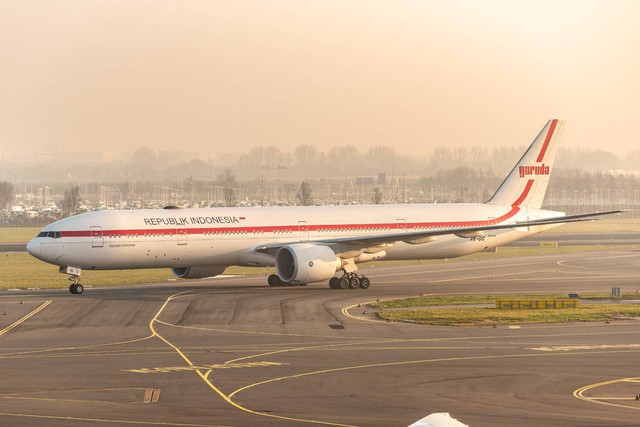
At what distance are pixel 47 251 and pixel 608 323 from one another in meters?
31.4

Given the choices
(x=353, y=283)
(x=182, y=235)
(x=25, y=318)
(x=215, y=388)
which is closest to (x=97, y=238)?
(x=182, y=235)

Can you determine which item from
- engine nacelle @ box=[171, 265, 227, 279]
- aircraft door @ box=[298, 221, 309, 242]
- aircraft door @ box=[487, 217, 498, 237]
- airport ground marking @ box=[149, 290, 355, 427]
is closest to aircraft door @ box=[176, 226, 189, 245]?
engine nacelle @ box=[171, 265, 227, 279]

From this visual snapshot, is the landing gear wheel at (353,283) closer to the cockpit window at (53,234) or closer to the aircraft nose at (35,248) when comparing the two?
the cockpit window at (53,234)

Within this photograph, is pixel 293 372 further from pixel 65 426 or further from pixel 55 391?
pixel 65 426

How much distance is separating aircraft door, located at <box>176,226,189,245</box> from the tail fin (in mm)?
23292

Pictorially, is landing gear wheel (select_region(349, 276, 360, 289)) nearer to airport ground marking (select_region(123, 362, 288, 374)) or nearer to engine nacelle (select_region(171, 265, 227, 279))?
engine nacelle (select_region(171, 265, 227, 279))

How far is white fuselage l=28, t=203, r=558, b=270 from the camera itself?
5528cm

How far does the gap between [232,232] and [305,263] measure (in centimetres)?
585

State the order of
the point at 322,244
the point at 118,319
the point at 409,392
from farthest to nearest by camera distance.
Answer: the point at 322,244
the point at 118,319
the point at 409,392

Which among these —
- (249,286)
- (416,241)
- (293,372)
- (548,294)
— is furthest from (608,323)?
(249,286)

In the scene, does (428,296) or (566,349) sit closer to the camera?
(566,349)

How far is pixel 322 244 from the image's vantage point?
192 ft

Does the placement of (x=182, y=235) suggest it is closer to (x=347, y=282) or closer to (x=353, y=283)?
(x=347, y=282)

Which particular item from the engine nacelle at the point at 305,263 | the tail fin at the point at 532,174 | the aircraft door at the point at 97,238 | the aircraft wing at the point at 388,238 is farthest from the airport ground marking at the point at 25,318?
the tail fin at the point at 532,174
